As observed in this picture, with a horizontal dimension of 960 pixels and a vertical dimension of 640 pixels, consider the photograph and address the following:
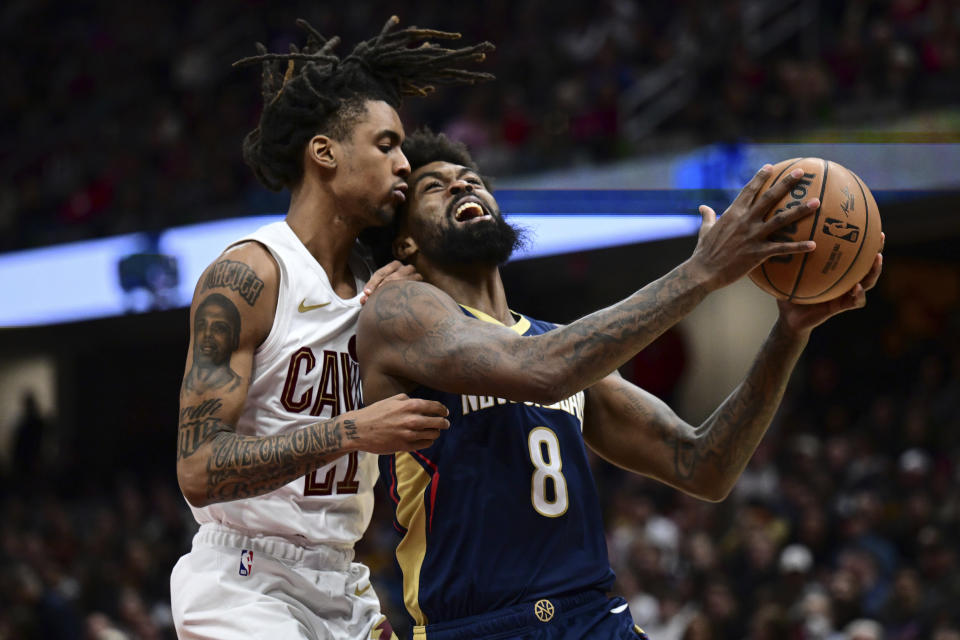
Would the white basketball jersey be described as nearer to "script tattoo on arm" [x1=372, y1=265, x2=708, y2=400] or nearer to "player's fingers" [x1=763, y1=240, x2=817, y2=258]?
"script tattoo on arm" [x1=372, y1=265, x2=708, y2=400]

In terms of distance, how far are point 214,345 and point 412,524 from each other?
2.48 feet

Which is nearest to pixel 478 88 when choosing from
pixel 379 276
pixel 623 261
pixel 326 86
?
pixel 623 261

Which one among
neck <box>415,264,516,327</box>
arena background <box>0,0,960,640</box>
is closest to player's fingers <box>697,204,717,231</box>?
neck <box>415,264,516,327</box>

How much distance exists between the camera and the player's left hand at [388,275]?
12.1ft

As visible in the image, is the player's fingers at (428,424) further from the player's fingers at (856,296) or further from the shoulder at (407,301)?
the player's fingers at (856,296)

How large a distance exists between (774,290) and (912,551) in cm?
596

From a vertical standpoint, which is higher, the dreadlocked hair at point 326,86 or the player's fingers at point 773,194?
the dreadlocked hair at point 326,86

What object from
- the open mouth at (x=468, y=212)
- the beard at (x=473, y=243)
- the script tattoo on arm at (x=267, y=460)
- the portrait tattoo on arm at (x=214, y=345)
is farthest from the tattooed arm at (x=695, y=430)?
the portrait tattoo on arm at (x=214, y=345)

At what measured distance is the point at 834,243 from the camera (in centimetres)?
325

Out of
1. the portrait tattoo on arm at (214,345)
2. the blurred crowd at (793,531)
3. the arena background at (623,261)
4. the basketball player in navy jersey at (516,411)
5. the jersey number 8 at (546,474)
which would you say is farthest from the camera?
the arena background at (623,261)

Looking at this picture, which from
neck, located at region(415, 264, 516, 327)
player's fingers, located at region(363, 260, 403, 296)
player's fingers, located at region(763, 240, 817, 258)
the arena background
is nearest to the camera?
player's fingers, located at region(763, 240, 817, 258)

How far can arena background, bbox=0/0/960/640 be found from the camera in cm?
921

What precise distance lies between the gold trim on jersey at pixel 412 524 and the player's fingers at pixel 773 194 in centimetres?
119

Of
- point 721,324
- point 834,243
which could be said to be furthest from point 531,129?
point 834,243
